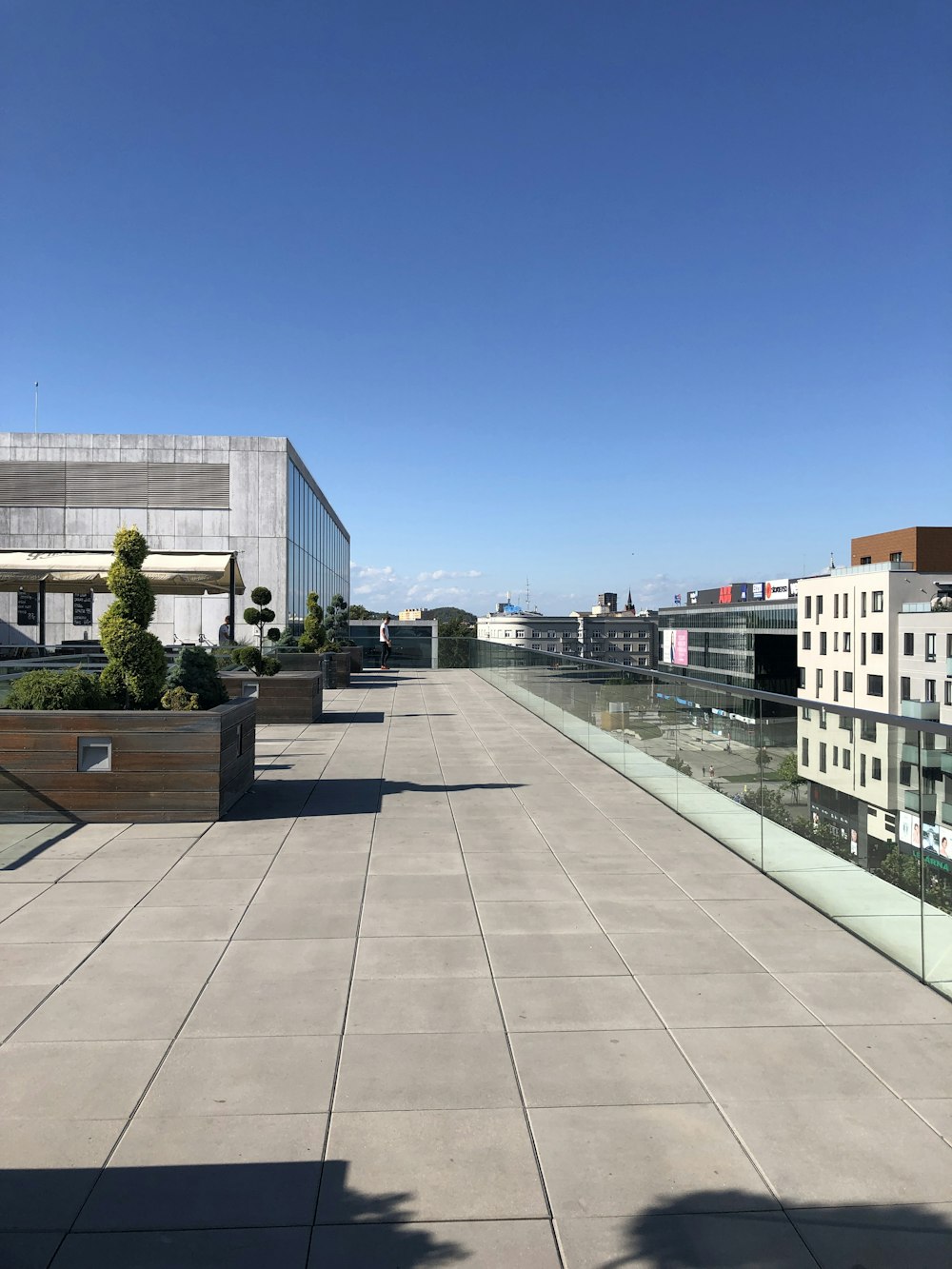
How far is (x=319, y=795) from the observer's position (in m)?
7.96

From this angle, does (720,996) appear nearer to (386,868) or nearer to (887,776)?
(887,776)

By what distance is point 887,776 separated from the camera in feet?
13.1

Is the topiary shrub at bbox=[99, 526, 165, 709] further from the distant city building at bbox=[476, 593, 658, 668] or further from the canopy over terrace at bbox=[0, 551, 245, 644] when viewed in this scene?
the distant city building at bbox=[476, 593, 658, 668]

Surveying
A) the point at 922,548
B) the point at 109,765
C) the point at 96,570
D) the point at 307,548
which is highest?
the point at 922,548

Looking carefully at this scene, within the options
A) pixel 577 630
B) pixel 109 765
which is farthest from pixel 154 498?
pixel 577 630

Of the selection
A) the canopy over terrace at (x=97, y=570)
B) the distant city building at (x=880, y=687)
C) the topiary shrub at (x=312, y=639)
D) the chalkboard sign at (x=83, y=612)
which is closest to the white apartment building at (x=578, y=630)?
the distant city building at (x=880, y=687)

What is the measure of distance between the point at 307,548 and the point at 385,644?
9.24 metres

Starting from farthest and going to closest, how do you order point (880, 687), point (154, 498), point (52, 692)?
point (880, 687), point (154, 498), point (52, 692)

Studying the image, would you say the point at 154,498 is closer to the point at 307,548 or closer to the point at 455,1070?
the point at 307,548

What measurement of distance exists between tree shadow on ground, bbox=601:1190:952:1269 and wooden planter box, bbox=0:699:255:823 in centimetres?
536

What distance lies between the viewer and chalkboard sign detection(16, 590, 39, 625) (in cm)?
2848

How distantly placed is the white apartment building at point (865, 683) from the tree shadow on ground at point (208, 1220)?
2951 millimetres

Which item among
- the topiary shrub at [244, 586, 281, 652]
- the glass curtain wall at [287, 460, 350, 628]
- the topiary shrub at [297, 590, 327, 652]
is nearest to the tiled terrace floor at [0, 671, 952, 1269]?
the topiary shrub at [244, 586, 281, 652]

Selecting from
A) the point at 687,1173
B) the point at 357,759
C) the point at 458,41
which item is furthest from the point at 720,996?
the point at 458,41
